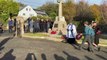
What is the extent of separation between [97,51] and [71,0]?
6935cm

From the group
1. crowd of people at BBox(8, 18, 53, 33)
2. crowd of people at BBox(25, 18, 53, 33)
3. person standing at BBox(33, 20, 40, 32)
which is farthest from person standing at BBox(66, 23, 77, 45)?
person standing at BBox(33, 20, 40, 32)

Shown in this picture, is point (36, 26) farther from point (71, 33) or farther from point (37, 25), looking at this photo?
point (71, 33)

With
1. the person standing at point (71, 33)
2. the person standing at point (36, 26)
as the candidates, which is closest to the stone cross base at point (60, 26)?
the person standing at point (36, 26)

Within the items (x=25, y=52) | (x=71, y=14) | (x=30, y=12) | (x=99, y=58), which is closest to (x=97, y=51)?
(x=99, y=58)

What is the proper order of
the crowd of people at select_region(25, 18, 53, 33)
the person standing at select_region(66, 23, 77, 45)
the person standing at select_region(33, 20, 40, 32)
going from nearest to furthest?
the person standing at select_region(66, 23, 77, 45), the crowd of people at select_region(25, 18, 53, 33), the person standing at select_region(33, 20, 40, 32)

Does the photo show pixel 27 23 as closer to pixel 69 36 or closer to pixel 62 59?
pixel 69 36

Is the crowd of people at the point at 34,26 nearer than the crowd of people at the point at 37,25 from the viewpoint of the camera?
Yes

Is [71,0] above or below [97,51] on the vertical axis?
above

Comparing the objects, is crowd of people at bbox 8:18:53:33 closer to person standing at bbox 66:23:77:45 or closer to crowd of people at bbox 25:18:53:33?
crowd of people at bbox 25:18:53:33

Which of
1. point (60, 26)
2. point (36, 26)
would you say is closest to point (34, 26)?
point (36, 26)

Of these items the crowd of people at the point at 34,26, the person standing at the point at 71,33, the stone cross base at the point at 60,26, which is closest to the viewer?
the person standing at the point at 71,33

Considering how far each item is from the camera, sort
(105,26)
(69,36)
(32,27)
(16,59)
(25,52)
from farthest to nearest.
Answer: (105,26) → (32,27) → (69,36) → (25,52) → (16,59)

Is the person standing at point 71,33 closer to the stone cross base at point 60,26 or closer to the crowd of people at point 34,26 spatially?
the stone cross base at point 60,26

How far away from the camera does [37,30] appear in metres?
37.5
